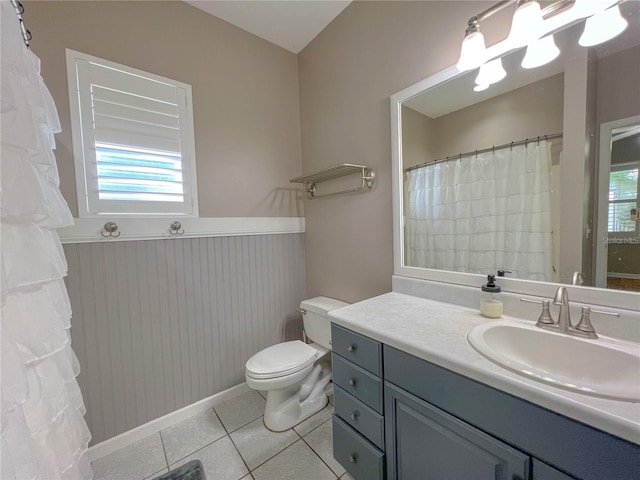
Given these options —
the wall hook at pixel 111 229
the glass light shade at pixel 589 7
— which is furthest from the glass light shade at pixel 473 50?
the wall hook at pixel 111 229

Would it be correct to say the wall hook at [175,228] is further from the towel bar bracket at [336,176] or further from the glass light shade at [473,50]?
the glass light shade at [473,50]

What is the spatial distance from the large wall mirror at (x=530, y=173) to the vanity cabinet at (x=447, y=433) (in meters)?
0.57

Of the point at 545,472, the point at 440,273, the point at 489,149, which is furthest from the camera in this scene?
the point at 440,273

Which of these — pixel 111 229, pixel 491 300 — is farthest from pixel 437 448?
pixel 111 229

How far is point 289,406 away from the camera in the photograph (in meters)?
1.58

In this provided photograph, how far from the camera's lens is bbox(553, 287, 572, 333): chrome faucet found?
0.87 metres

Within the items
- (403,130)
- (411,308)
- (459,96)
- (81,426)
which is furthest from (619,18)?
(81,426)

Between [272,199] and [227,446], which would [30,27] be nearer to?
[272,199]

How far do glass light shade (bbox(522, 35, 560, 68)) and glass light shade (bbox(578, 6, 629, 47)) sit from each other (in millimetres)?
74

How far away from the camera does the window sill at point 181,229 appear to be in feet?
4.28

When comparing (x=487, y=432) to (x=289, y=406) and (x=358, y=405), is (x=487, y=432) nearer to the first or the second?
(x=358, y=405)

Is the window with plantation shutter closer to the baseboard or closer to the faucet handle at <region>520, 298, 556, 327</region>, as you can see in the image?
the baseboard

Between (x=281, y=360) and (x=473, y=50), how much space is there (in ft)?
6.00

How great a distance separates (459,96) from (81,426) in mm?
2150
